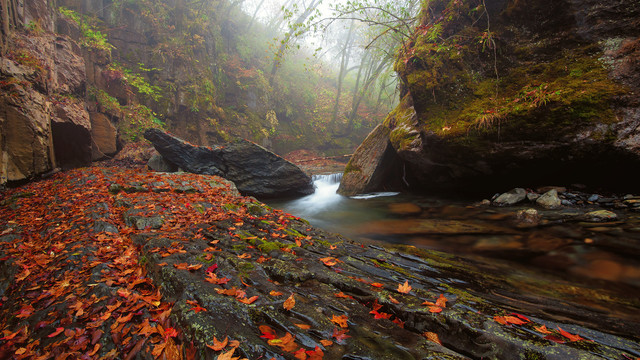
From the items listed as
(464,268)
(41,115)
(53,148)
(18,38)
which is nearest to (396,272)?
(464,268)

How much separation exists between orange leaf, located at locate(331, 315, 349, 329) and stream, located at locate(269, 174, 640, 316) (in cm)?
292

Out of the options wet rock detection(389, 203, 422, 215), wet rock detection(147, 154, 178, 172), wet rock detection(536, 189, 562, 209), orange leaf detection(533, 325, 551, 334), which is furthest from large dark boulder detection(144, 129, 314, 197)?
orange leaf detection(533, 325, 551, 334)

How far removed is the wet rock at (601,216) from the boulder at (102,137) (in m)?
13.8

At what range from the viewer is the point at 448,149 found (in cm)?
627

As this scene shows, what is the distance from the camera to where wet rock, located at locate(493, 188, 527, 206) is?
5.72 metres

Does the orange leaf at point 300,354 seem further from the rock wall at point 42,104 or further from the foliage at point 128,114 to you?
the foliage at point 128,114

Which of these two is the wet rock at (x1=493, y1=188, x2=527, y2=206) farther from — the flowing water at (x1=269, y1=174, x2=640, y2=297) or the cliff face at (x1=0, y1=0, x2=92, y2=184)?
the cliff face at (x1=0, y1=0, x2=92, y2=184)

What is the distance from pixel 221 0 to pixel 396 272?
21890 mm

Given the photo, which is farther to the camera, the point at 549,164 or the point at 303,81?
the point at 303,81

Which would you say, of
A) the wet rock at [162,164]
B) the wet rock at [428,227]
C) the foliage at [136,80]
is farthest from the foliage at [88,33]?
the wet rock at [428,227]

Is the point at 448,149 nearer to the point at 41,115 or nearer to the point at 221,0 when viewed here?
the point at 41,115

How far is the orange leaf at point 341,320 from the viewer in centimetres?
182

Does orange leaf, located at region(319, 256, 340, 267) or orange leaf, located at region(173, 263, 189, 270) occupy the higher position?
orange leaf, located at region(173, 263, 189, 270)

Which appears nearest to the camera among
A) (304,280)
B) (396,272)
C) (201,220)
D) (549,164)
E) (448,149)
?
(304,280)
